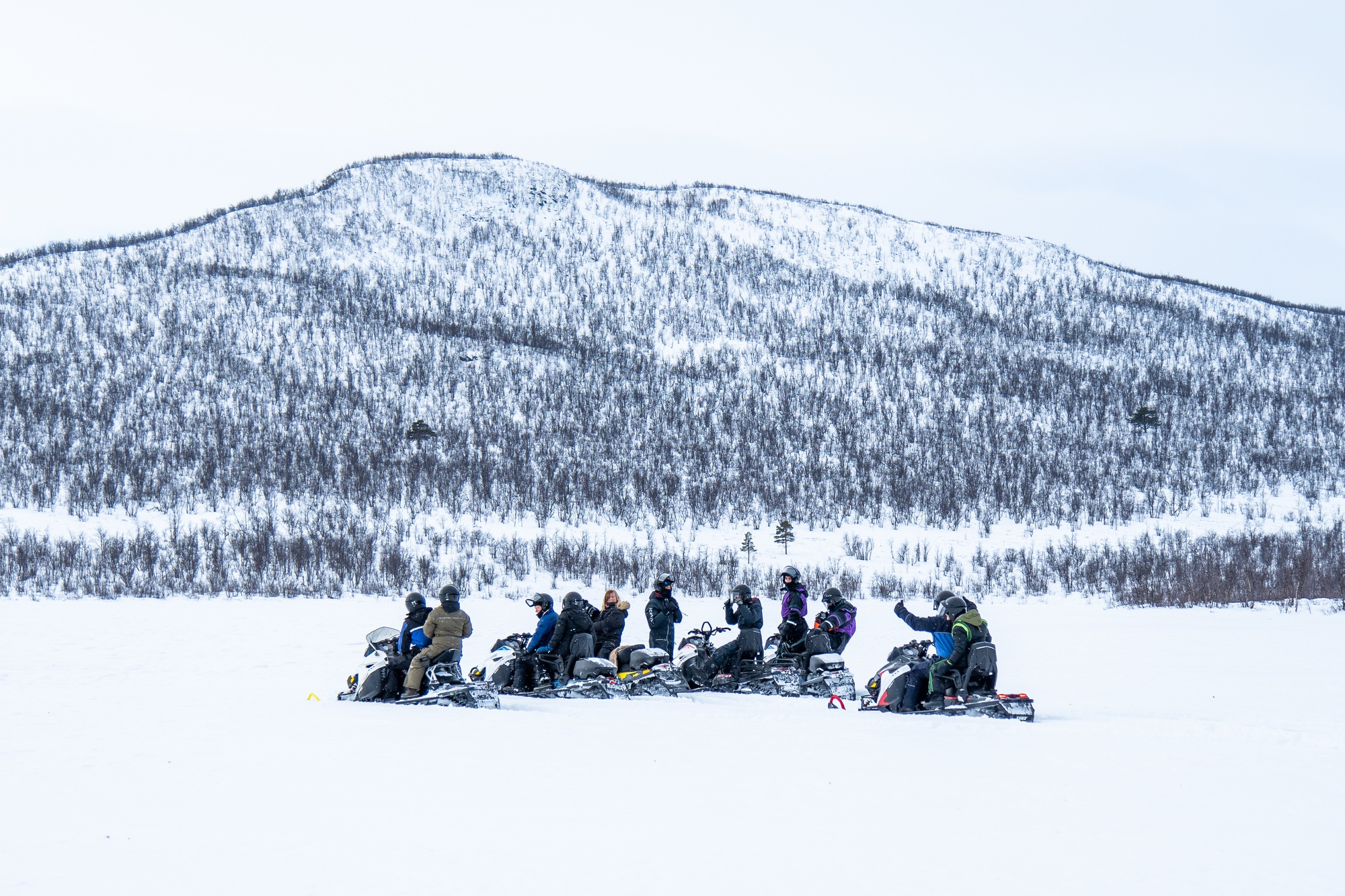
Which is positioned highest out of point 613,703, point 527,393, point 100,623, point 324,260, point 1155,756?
point 324,260

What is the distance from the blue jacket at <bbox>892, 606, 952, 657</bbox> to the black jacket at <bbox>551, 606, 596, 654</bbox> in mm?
4208

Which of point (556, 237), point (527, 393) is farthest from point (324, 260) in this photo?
point (527, 393)

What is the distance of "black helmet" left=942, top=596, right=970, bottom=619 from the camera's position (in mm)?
11266

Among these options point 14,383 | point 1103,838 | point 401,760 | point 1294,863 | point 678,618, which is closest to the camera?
point 1294,863

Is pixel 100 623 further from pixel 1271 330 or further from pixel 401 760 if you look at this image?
pixel 1271 330

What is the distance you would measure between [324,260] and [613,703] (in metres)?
69.9

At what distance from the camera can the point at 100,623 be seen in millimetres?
20297

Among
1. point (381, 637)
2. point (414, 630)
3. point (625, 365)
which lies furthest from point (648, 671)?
point (625, 365)

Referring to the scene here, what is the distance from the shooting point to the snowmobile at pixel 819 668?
13.3 meters

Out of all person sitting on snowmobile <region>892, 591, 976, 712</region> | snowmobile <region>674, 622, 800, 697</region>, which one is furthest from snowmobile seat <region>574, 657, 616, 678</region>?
person sitting on snowmobile <region>892, 591, 976, 712</region>

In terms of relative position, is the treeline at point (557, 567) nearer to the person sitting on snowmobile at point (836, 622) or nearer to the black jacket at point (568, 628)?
the person sitting on snowmobile at point (836, 622)

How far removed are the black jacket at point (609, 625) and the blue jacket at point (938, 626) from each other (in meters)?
4.07

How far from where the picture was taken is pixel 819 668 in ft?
44.0

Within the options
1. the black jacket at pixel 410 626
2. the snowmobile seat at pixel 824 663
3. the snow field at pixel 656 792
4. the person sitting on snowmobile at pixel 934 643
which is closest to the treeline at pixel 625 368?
the black jacket at pixel 410 626
